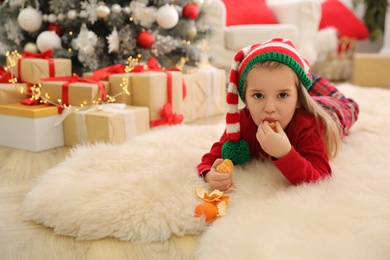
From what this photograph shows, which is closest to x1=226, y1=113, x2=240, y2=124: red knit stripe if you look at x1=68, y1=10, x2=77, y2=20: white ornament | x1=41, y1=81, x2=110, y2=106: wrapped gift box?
x1=41, y1=81, x2=110, y2=106: wrapped gift box

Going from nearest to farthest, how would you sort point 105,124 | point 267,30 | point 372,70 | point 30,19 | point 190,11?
point 105,124 < point 30,19 < point 190,11 < point 267,30 < point 372,70

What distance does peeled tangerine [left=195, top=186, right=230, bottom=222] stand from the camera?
936 millimetres

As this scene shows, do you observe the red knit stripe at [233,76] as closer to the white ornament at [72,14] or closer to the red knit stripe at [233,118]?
the red knit stripe at [233,118]

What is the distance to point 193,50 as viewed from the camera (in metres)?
2.27

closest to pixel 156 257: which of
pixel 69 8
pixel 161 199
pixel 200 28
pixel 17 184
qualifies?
pixel 161 199

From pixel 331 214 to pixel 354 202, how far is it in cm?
9

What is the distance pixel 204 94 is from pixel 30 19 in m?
0.90

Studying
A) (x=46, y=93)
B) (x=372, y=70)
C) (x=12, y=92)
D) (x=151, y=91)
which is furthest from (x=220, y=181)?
(x=372, y=70)

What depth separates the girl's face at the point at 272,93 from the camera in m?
1.02

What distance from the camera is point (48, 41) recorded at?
197 cm

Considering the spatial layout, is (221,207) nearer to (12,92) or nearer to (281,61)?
(281,61)

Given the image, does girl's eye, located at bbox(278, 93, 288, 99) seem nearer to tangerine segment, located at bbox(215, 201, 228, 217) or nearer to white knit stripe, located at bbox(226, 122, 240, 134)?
white knit stripe, located at bbox(226, 122, 240, 134)

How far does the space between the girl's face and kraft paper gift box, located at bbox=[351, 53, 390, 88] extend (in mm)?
2884

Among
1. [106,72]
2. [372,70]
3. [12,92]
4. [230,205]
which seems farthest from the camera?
[372,70]
